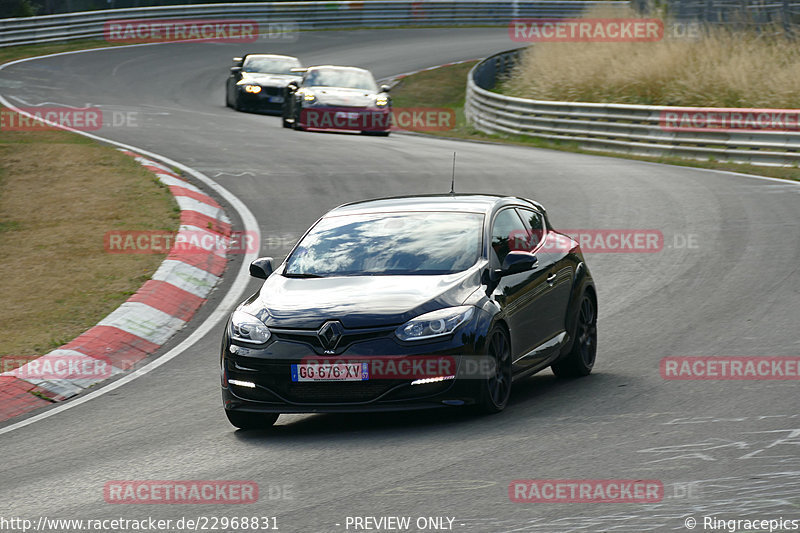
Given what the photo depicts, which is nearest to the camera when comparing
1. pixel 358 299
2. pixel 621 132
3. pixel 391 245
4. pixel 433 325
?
pixel 433 325

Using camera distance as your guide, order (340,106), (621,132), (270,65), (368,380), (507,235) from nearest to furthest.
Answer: (368,380) < (507,235) < (621,132) < (340,106) < (270,65)

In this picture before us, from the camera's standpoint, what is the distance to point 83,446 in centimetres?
817

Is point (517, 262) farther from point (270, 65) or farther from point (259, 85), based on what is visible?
point (270, 65)

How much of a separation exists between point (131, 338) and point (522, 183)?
9295mm

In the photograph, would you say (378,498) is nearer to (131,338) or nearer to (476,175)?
(131,338)

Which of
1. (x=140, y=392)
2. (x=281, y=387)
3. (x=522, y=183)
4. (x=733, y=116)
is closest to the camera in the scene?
(x=281, y=387)

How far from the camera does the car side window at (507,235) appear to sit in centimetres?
910

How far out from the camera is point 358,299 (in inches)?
318

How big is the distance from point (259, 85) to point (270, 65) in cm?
124

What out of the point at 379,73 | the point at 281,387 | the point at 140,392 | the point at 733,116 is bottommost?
the point at 379,73

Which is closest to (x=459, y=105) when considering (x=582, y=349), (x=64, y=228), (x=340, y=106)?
(x=340, y=106)

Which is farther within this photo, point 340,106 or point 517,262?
point 340,106

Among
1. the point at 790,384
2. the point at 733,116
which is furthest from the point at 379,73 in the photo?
the point at 790,384

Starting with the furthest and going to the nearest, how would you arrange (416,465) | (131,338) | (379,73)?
1. (379,73)
2. (131,338)
3. (416,465)
